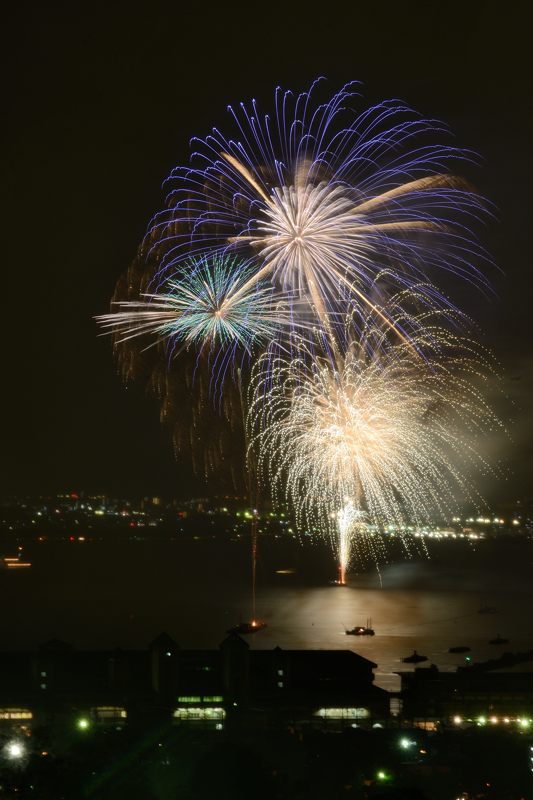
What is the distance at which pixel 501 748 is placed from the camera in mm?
8227

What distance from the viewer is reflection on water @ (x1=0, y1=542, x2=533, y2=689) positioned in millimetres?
20766

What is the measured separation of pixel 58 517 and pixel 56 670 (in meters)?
68.0

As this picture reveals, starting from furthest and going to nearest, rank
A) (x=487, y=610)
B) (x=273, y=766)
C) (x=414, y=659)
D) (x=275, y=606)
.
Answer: (x=275, y=606) → (x=487, y=610) → (x=414, y=659) → (x=273, y=766)

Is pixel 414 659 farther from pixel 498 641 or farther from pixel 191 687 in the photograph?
pixel 191 687

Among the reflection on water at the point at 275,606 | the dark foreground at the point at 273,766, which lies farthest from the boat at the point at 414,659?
the dark foreground at the point at 273,766

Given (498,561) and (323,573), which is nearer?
(323,573)

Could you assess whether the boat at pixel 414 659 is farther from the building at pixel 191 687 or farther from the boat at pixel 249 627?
the building at pixel 191 687

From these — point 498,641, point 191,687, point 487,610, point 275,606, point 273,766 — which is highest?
point 275,606

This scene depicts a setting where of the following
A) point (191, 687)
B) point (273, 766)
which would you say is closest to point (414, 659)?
point (191, 687)

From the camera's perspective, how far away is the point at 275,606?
28297mm

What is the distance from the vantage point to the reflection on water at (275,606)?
20766 millimetres

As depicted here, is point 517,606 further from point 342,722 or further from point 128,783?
point 128,783

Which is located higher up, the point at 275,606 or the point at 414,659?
the point at 275,606

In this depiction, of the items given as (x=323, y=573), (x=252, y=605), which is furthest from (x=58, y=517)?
(x=252, y=605)
